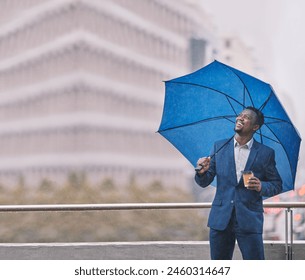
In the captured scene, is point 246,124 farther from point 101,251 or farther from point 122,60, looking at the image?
point 122,60

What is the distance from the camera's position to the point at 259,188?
7.82 ft

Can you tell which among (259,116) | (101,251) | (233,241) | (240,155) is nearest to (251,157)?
(240,155)

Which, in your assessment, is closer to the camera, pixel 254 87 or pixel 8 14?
pixel 254 87

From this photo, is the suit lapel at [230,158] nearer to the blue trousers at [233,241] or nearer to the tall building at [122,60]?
the blue trousers at [233,241]

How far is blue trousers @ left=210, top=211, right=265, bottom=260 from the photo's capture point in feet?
7.97

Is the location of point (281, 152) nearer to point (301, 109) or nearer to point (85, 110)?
point (301, 109)

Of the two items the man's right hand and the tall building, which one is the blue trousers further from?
the tall building

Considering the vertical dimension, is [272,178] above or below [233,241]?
above

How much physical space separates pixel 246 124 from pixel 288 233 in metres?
0.93

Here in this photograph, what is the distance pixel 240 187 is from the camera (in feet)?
8.04

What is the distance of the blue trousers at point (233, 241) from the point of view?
2430 mm

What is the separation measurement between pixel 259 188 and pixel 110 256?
1222mm
